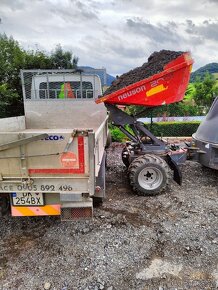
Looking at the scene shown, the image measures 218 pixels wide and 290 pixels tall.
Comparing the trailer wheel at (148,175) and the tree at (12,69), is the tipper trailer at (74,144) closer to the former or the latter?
the trailer wheel at (148,175)

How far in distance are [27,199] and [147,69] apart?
3669 mm

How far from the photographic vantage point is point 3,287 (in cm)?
274

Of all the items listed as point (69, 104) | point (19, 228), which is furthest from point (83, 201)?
point (69, 104)

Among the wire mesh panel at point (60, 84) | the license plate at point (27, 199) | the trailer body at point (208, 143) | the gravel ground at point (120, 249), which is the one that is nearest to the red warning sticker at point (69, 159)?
the license plate at point (27, 199)

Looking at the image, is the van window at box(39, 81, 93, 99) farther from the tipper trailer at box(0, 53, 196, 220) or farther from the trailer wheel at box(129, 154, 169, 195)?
the trailer wheel at box(129, 154, 169, 195)

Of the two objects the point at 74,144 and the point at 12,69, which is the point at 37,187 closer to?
the point at 74,144

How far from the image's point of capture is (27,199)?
3078 millimetres

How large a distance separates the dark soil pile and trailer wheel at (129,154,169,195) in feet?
5.01

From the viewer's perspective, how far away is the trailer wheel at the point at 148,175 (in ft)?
16.0

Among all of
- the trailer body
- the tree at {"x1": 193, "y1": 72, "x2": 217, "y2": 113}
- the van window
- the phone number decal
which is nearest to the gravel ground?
the phone number decal

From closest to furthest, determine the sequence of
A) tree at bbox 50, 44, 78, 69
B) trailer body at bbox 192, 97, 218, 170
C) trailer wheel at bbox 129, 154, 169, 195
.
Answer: trailer wheel at bbox 129, 154, 169, 195
trailer body at bbox 192, 97, 218, 170
tree at bbox 50, 44, 78, 69

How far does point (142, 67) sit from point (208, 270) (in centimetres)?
422

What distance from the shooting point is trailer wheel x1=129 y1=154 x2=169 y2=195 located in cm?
488

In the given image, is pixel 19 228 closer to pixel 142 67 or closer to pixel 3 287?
pixel 3 287
